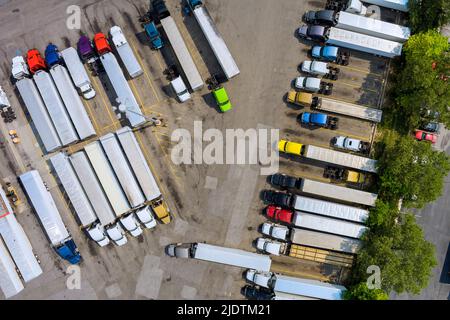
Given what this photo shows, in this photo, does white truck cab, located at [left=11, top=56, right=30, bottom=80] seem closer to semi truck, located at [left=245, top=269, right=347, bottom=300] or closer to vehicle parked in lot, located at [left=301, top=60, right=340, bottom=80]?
vehicle parked in lot, located at [left=301, top=60, right=340, bottom=80]

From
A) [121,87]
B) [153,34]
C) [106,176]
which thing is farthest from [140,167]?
[153,34]

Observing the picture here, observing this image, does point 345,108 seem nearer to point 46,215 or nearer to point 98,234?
point 98,234

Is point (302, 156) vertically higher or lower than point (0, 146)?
lower

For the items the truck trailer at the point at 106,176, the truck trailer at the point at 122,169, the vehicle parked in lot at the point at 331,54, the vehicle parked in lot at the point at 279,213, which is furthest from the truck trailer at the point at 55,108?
the vehicle parked in lot at the point at 331,54

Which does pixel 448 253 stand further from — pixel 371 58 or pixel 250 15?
pixel 250 15

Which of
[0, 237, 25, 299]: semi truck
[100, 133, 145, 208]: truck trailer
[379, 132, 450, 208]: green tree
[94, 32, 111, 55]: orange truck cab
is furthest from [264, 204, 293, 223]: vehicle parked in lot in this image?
[0, 237, 25, 299]: semi truck

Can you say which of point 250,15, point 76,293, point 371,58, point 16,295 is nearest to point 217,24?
point 250,15
